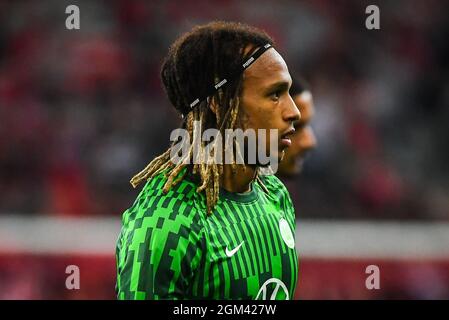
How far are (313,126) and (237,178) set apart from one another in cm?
496

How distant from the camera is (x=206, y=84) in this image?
2.79 m

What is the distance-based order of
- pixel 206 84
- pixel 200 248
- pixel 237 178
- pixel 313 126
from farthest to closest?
1. pixel 313 126
2. pixel 237 178
3. pixel 206 84
4. pixel 200 248

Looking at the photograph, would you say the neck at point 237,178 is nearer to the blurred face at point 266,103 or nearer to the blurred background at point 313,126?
the blurred face at point 266,103

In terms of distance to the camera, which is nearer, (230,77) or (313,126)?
(230,77)

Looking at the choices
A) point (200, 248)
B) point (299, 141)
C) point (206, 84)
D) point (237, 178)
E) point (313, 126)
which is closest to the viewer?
point (200, 248)

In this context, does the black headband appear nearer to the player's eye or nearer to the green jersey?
the player's eye

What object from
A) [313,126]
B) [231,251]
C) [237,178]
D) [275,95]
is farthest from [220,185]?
[313,126]

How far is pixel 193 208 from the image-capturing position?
267 cm

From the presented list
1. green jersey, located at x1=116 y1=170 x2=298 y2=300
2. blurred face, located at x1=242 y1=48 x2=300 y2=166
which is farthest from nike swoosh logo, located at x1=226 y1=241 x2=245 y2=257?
blurred face, located at x1=242 y1=48 x2=300 y2=166

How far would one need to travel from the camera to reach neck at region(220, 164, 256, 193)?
287cm

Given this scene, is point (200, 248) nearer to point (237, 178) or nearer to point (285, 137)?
point (237, 178)

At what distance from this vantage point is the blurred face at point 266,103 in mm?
2805

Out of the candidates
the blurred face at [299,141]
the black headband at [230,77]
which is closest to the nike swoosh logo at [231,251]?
the black headband at [230,77]
